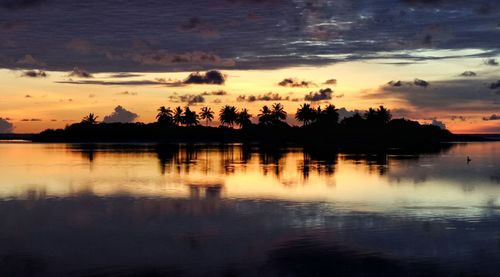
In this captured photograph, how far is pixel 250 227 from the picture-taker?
30.0m

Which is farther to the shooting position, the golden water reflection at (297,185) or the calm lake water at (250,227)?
the golden water reflection at (297,185)

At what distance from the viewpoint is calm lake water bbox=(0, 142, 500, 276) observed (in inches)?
866

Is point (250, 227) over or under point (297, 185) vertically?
under

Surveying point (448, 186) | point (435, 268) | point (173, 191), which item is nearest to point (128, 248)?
point (435, 268)

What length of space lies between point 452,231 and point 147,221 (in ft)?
52.6

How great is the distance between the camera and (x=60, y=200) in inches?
1644

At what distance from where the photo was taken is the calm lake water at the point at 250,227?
22.0 metres

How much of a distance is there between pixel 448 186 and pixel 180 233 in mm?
30684

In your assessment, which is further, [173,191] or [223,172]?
[223,172]

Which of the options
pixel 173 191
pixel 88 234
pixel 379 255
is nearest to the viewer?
pixel 379 255

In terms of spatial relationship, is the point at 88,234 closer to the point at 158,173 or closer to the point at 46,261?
the point at 46,261

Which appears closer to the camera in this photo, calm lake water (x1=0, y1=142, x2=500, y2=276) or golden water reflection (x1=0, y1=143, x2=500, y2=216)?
calm lake water (x1=0, y1=142, x2=500, y2=276)

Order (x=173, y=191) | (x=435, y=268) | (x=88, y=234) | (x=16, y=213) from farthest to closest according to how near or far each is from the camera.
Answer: (x=173, y=191) → (x=16, y=213) → (x=88, y=234) → (x=435, y=268)

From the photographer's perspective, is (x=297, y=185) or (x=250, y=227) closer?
(x=250, y=227)
